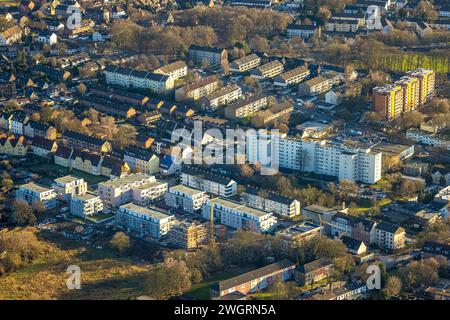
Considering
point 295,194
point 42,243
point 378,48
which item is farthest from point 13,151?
point 378,48

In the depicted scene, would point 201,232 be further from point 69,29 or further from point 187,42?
point 69,29

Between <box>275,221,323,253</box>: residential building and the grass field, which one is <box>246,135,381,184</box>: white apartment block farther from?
the grass field

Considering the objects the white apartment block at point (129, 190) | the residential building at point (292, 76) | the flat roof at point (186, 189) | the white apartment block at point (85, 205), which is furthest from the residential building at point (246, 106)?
the white apartment block at point (85, 205)

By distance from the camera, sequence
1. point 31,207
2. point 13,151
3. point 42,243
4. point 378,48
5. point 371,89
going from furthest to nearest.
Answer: point 378,48 → point 371,89 → point 13,151 → point 31,207 → point 42,243

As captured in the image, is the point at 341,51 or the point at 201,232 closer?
the point at 201,232

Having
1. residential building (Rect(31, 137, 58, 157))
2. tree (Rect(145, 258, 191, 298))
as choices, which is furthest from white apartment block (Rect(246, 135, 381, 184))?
tree (Rect(145, 258, 191, 298))

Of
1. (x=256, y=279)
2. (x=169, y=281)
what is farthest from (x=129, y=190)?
(x=256, y=279)
